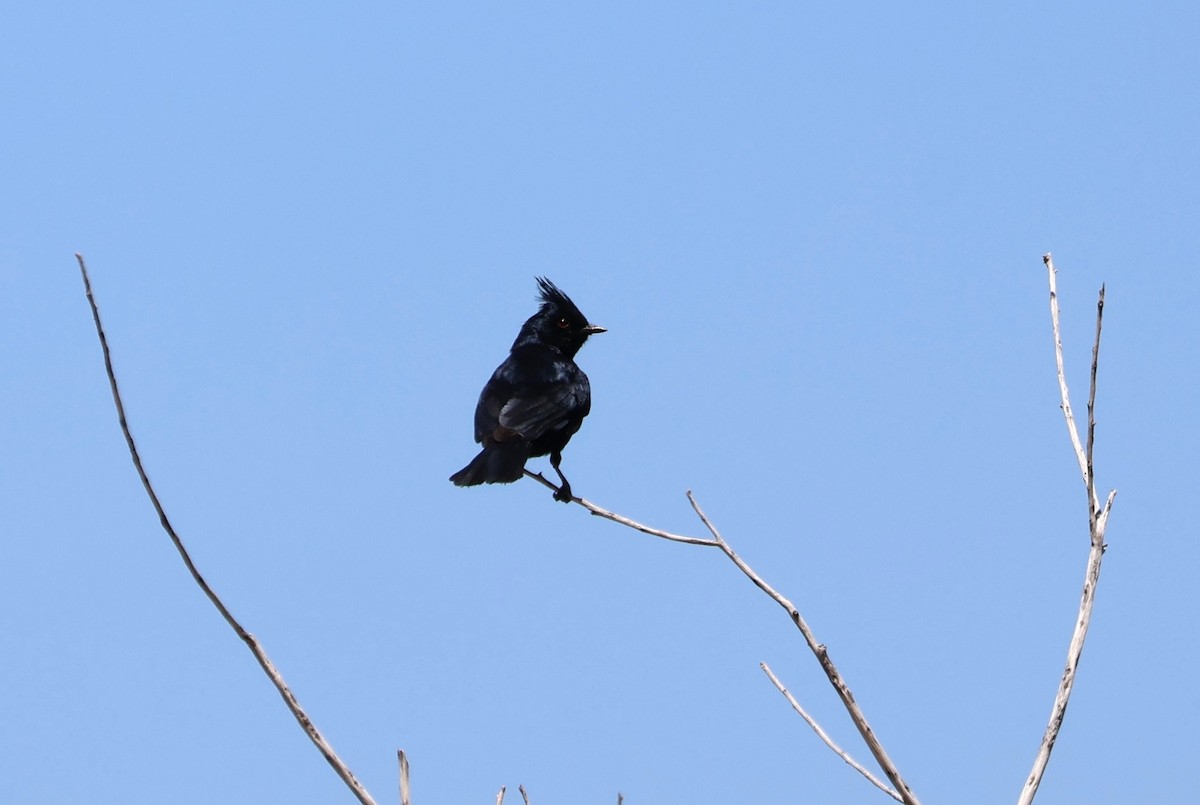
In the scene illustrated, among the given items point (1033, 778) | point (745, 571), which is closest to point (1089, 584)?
point (1033, 778)

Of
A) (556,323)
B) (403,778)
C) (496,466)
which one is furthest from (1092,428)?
(556,323)

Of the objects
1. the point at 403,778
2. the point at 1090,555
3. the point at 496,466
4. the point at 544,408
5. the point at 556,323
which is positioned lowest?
the point at 403,778

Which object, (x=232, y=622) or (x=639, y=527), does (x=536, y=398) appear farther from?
(x=232, y=622)

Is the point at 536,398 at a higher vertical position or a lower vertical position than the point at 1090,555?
higher

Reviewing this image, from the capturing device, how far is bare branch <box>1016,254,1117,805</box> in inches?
102

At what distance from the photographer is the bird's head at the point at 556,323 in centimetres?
971

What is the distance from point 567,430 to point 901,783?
6.43 m

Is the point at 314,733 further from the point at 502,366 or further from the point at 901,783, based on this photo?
the point at 502,366

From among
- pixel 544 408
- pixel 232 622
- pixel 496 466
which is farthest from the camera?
pixel 544 408

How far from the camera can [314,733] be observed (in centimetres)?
227

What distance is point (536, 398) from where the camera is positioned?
862 centimetres

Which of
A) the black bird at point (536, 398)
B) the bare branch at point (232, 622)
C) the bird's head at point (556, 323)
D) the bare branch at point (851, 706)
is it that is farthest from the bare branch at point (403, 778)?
the bird's head at point (556, 323)

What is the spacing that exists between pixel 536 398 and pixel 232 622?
20.7ft

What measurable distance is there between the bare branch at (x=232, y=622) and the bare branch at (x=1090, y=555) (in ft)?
3.91
